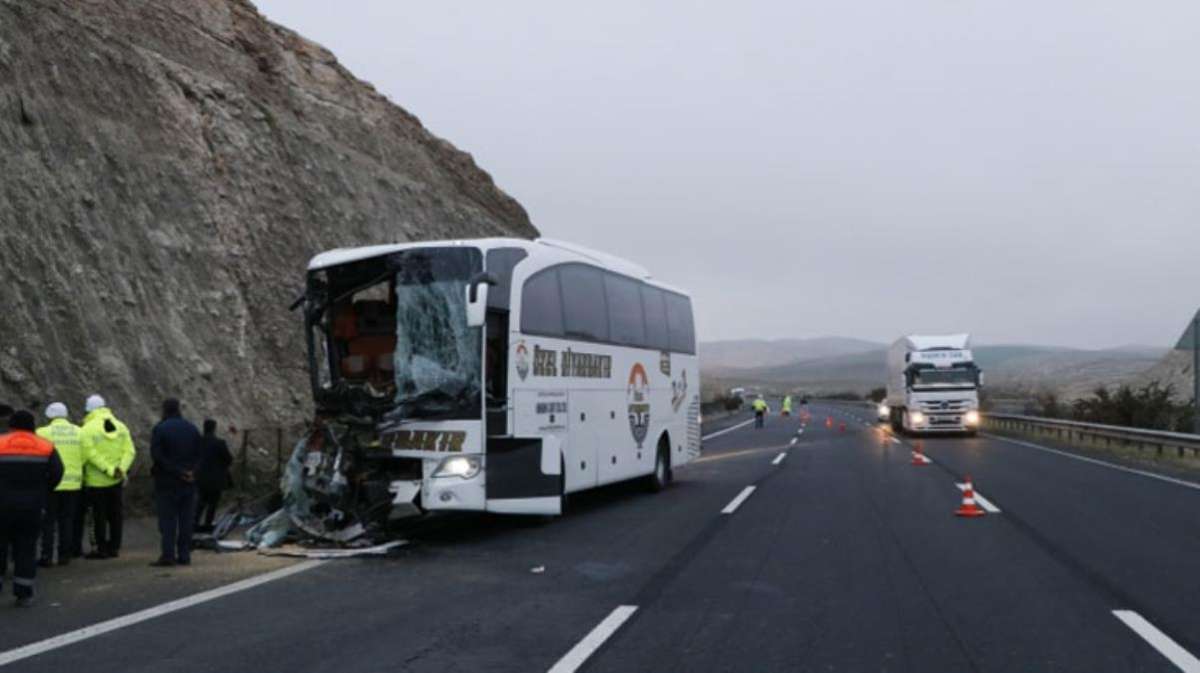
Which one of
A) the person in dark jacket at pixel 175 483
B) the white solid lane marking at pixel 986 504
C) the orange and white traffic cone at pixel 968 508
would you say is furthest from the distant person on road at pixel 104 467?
the white solid lane marking at pixel 986 504

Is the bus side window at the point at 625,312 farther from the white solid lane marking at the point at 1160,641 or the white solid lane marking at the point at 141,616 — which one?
the white solid lane marking at the point at 1160,641

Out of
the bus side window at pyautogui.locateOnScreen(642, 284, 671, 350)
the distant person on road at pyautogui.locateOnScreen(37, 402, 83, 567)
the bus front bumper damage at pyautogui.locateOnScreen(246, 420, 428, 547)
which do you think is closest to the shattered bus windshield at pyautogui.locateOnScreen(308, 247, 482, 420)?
the bus front bumper damage at pyautogui.locateOnScreen(246, 420, 428, 547)

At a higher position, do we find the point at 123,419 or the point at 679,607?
the point at 123,419

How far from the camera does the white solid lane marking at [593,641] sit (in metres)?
6.59

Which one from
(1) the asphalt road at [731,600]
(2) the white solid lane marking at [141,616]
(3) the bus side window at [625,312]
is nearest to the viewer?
(1) the asphalt road at [731,600]

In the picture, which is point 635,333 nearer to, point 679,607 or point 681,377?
point 681,377

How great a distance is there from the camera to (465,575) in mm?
10141

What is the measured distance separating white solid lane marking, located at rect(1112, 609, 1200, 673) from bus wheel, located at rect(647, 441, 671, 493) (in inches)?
423

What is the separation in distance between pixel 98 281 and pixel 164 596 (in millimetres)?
10411

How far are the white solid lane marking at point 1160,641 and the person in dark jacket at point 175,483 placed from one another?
891 centimetres

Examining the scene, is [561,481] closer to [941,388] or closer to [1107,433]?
[1107,433]

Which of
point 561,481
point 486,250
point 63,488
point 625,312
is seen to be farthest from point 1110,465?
point 63,488

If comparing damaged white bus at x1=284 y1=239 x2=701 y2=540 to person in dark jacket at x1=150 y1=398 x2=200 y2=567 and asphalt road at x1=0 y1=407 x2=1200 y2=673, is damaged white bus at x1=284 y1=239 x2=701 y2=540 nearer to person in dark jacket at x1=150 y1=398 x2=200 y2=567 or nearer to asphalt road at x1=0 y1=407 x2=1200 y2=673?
asphalt road at x1=0 y1=407 x2=1200 y2=673

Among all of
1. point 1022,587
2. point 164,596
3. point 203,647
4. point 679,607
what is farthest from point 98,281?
point 1022,587
